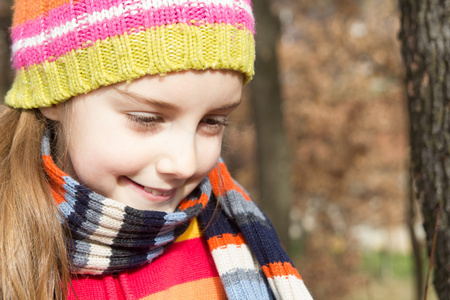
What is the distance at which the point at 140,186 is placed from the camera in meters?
1.47

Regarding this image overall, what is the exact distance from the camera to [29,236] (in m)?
1.40

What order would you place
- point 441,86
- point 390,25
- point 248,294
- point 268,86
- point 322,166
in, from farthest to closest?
point 322,166 → point 390,25 → point 268,86 → point 441,86 → point 248,294

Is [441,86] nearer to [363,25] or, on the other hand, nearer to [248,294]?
[248,294]

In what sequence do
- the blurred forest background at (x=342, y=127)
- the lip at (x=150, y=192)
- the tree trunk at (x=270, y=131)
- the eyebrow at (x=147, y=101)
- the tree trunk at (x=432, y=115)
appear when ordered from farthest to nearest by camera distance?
1. the blurred forest background at (x=342, y=127)
2. the tree trunk at (x=270, y=131)
3. the tree trunk at (x=432, y=115)
4. the lip at (x=150, y=192)
5. the eyebrow at (x=147, y=101)

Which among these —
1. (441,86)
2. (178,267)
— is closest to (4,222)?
(178,267)

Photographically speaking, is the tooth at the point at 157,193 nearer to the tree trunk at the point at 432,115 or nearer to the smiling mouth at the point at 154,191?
the smiling mouth at the point at 154,191

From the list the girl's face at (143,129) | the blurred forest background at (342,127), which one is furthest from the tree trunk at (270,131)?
the girl's face at (143,129)

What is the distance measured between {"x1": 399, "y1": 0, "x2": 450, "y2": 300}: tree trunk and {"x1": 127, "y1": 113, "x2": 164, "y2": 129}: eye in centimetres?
116

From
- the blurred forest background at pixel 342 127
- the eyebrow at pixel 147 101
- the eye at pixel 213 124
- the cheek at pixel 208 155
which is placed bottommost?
the blurred forest background at pixel 342 127

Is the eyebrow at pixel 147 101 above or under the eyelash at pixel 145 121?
above

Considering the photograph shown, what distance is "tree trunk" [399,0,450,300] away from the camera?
6.05 ft

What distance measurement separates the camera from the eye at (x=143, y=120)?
53.9 inches

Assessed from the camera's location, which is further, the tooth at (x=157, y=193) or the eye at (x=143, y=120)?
the tooth at (x=157, y=193)

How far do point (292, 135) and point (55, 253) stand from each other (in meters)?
8.41
